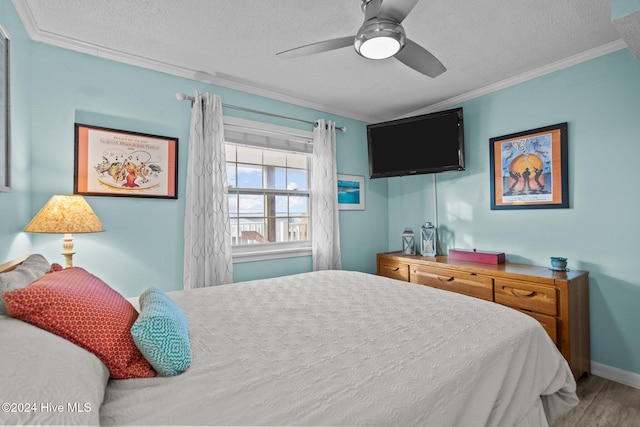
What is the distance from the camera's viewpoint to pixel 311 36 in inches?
87.1

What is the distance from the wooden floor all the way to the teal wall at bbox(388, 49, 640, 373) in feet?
0.62

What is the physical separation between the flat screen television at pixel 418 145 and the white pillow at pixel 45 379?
318 centimetres

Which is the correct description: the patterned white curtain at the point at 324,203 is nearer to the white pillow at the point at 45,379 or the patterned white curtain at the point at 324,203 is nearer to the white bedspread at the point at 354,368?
the white bedspread at the point at 354,368

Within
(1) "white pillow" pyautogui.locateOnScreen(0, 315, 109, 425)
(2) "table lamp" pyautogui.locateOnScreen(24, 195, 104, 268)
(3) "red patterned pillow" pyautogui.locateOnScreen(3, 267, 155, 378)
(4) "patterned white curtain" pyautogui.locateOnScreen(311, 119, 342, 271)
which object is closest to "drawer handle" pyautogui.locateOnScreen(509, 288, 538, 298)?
(4) "patterned white curtain" pyautogui.locateOnScreen(311, 119, 342, 271)

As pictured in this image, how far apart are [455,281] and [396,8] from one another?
2.31 m

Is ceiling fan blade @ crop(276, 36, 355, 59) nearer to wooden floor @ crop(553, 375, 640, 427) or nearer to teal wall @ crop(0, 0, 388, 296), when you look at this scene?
teal wall @ crop(0, 0, 388, 296)

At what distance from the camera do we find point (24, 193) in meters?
2.02

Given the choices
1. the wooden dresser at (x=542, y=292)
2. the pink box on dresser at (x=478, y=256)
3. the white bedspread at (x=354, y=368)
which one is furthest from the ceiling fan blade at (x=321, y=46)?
the pink box on dresser at (x=478, y=256)

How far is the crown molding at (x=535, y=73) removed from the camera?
7.73ft

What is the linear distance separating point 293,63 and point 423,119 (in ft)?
5.02

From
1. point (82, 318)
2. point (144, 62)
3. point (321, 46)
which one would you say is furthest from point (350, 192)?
point (82, 318)

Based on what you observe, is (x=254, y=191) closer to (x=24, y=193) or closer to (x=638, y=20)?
(x=24, y=193)

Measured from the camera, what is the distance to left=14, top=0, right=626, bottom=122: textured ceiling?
6.31 ft

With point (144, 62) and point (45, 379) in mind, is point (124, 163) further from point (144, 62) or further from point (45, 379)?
point (45, 379)
